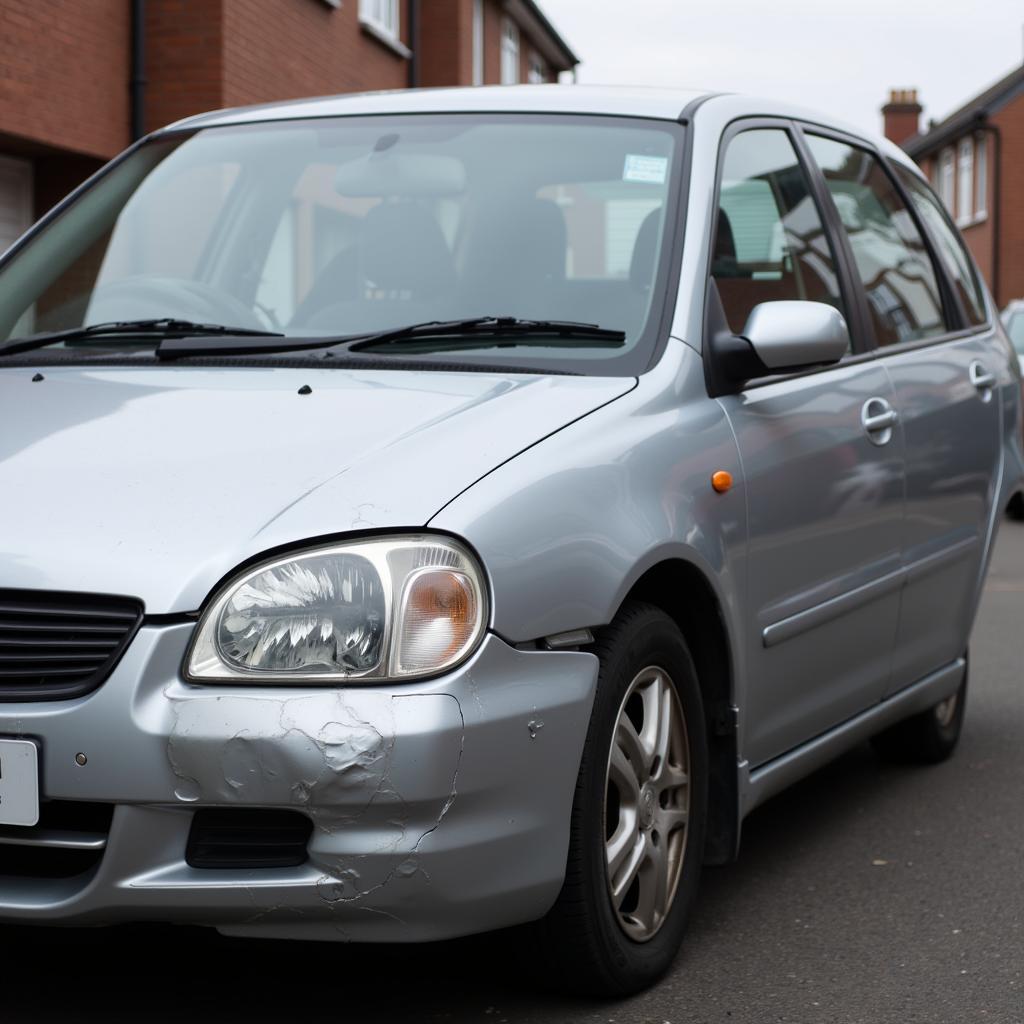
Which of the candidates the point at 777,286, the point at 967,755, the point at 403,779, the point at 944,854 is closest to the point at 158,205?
the point at 777,286

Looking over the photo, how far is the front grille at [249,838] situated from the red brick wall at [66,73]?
962cm

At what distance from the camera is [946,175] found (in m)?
48.2

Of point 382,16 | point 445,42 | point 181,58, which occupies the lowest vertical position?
point 181,58

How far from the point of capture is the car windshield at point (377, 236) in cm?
388

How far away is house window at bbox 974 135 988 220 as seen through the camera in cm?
4316

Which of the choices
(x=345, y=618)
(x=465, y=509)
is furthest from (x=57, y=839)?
(x=465, y=509)

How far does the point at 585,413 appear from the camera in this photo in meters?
3.36

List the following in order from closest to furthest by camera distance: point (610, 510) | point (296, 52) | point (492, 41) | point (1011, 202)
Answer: point (610, 510) → point (296, 52) → point (492, 41) → point (1011, 202)

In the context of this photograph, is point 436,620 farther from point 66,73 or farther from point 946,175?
point 946,175

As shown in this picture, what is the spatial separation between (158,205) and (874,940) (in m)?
2.37

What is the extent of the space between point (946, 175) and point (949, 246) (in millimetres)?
44052

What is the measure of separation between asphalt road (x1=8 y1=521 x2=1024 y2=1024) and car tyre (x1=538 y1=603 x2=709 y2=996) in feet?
0.32

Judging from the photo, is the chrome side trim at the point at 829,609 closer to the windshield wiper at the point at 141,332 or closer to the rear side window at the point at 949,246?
the windshield wiper at the point at 141,332

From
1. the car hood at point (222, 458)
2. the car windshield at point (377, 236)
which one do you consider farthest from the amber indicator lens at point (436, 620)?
the car windshield at point (377, 236)
